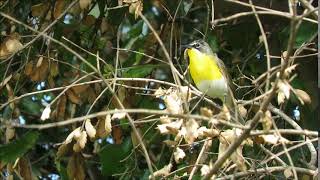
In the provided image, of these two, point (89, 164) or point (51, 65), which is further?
point (89, 164)

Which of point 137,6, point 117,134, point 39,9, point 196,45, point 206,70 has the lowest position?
point 117,134

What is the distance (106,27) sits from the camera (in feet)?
11.4

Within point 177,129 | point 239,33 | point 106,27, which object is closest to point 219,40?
point 239,33

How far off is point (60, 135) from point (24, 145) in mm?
1542

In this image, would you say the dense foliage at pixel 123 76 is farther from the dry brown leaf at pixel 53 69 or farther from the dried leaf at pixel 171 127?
the dried leaf at pixel 171 127

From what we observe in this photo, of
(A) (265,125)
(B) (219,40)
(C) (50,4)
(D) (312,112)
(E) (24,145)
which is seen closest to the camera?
(A) (265,125)

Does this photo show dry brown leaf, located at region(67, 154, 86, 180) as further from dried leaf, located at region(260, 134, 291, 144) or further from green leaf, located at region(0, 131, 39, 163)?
dried leaf, located at region(260, 134, 291, 144)

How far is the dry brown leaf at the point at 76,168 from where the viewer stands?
2958 mm

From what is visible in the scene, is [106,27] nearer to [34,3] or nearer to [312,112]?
[34,3]

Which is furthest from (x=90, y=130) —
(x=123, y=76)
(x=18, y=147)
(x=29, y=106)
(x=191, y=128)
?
(x=29, y=106)

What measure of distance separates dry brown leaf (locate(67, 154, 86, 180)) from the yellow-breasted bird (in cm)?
70

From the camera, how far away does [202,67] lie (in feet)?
11.4

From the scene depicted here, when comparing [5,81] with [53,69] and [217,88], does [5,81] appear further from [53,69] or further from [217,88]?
[217,88]

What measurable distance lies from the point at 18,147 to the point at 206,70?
3.87 ft
